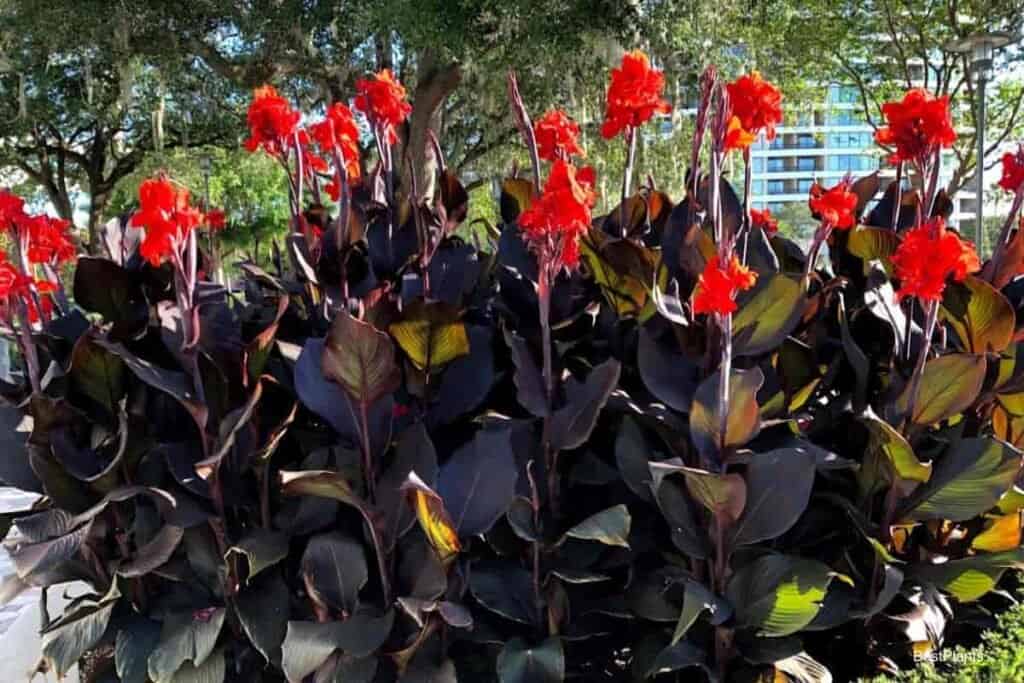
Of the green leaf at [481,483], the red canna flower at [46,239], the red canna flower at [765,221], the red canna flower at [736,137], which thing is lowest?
the green leaf at [481,483]

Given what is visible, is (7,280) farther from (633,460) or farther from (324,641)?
(633,460)

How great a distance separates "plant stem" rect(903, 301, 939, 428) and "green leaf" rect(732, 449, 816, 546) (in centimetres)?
27

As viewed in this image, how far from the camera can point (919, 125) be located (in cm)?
209

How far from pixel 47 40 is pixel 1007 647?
11.0 meters

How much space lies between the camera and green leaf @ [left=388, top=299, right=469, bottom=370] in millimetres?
2025

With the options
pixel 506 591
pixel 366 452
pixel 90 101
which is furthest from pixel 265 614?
pixel 90 101

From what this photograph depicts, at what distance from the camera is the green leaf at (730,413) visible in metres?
1.86

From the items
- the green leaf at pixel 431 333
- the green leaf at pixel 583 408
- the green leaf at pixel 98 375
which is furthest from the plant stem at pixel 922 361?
the green leaf at pixel 98 375

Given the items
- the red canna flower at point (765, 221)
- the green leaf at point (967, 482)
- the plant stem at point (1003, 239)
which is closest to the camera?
the green leaf at point (967, 482)

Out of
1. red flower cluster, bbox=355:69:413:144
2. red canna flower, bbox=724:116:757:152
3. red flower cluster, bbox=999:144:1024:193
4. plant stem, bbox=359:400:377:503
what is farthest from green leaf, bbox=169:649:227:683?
red flower cluster, bbox=999:144:1024:193

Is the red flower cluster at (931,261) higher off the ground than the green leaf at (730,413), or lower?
higher

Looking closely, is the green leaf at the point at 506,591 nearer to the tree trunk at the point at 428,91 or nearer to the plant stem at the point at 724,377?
the plant stem at the point at 724,377

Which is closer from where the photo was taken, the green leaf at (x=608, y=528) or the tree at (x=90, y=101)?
the green leaf at (x=608, y=528)

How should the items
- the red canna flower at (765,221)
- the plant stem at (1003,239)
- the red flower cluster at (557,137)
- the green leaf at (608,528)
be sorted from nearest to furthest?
the green leaf at (608,528) < the plant stem at (1003,239) < the red flower cluster at (557,137) < the red canna flower at (765,221)
